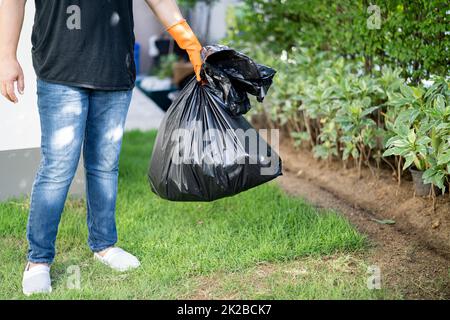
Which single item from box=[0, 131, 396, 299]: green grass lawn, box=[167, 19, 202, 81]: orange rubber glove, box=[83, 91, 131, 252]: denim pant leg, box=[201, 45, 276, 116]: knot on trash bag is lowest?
box=[0, 131, 396, 299]: green grass lawn

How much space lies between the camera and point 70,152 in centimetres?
257

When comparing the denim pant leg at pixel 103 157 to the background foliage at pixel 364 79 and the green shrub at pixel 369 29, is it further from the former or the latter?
the green shrub at pixel 369 29

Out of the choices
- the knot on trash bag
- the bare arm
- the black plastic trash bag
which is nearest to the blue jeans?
the bare arm

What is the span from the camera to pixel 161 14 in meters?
2.77

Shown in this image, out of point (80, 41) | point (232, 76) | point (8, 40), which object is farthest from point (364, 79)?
point (8, 40)

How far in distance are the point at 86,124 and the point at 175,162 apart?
40 cm

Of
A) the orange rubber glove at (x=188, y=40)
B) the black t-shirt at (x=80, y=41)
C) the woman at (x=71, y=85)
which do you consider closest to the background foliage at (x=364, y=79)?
the orange rubber glove at (x=188, y=40)

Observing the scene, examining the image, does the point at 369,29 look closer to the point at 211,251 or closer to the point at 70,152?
the point at 211,251

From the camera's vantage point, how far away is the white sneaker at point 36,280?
2.59 meters

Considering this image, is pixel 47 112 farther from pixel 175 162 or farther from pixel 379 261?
pixel 379 261

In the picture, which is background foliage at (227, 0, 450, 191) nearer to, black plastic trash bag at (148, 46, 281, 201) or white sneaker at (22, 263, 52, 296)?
black plastic trash bag at (148, 46, 281, 201)

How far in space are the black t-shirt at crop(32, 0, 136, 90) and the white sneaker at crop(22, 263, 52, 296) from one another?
2.58ft

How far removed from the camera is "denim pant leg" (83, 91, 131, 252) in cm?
265

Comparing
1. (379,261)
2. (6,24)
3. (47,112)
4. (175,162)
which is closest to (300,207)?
(379,261)
